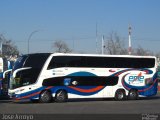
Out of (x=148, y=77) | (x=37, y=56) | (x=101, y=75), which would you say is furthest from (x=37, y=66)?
(x=148, y=77)

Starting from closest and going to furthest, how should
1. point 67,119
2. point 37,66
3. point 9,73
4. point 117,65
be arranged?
point 67,119
point 37,66
point 9,73
point 117,65

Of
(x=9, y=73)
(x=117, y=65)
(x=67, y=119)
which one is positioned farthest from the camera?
(x=117, y=65)

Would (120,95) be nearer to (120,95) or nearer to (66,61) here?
(120,95)

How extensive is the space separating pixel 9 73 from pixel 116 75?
7572 millimetres

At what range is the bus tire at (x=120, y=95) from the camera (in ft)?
109

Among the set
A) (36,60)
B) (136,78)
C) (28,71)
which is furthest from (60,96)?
(136,78)

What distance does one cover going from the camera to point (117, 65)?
3291cm

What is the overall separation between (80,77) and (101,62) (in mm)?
2084

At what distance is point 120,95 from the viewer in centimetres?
3341

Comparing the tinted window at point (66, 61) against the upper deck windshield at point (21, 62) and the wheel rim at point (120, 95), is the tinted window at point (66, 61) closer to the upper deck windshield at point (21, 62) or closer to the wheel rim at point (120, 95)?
the upper deck windshield at point (21, 62)

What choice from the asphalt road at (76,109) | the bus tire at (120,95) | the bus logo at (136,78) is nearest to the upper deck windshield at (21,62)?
the asphalt road at (76,109)

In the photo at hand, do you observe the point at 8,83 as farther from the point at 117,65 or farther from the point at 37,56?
the point at 117,65

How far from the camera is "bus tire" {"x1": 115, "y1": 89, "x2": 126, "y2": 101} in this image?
33.2 metres

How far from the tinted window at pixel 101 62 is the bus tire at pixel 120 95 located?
6.03ft
